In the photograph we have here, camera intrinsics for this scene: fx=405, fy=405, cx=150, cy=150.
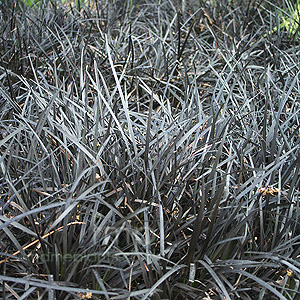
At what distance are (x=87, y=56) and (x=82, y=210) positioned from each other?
1.58m

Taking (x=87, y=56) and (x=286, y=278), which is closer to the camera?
(x=286, y=278)

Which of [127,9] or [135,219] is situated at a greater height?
[127,9]

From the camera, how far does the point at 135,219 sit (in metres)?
1.71

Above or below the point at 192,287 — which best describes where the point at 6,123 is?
above

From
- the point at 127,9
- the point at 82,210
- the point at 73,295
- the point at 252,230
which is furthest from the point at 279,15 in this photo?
the point at 73,295

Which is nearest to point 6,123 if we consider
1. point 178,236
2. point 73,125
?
point 73,125

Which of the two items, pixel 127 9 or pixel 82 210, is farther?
pixel 127 9

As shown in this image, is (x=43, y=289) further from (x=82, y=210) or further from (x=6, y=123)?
(x=6, y=123)

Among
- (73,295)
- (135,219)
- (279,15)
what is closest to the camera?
(73,295)

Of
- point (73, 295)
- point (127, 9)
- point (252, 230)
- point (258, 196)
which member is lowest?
point (73, 295)

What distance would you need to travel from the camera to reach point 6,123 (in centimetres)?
226

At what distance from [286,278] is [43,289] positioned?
944 mm

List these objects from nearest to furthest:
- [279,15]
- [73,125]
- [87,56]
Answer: [73,125], [87,56], [279,15]

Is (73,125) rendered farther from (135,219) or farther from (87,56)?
(87,56)
